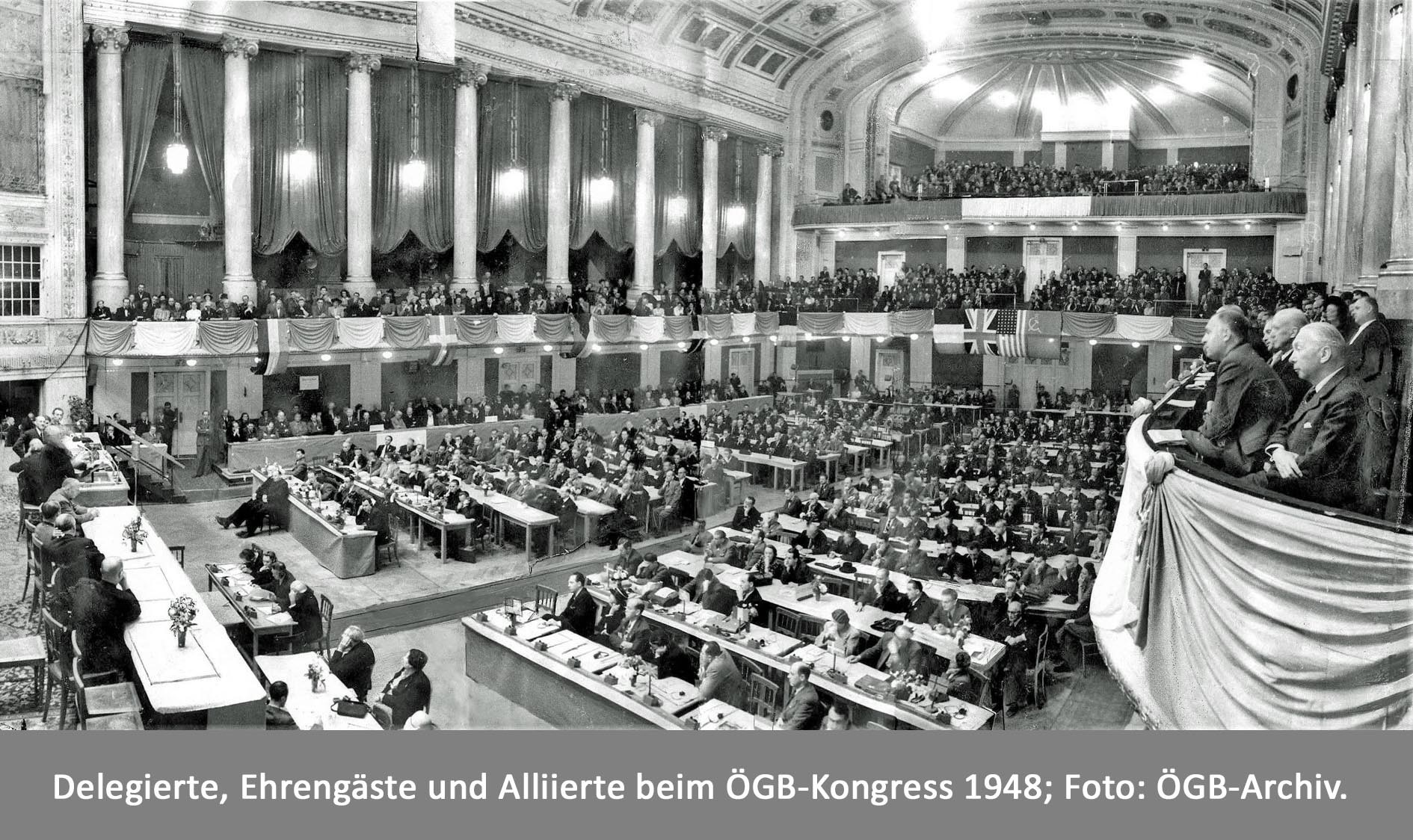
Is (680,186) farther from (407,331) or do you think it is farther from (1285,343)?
(1285,343)

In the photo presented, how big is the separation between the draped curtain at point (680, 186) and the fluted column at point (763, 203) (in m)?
2.23

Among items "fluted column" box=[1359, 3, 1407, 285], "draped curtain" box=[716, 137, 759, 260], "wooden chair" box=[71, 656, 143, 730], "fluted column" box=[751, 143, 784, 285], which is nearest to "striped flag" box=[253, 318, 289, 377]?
"draped curtain" box=[716, 137, 759, 260]

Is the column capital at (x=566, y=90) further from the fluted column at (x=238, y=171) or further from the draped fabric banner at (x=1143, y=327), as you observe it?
the draped fabric banner at (x=1143, y=327)

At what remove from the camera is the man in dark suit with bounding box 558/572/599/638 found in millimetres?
10672

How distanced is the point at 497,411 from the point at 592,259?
23.0 feet

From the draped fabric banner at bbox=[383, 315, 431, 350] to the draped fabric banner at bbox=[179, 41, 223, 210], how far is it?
445cm

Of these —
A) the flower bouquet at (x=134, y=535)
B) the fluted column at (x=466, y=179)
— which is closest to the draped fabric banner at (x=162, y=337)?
the fluted column at (x=466, y=179)

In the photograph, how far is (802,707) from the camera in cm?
794

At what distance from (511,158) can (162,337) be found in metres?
9.45

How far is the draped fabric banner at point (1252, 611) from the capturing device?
4266 mm

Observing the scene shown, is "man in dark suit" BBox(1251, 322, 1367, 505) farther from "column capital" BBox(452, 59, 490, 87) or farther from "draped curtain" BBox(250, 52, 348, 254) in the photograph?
"column capital" BBox(452, 59, 490, 87)

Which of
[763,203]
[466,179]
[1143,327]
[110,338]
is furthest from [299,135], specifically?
[1143,327]

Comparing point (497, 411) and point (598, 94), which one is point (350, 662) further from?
point (598, 94)
